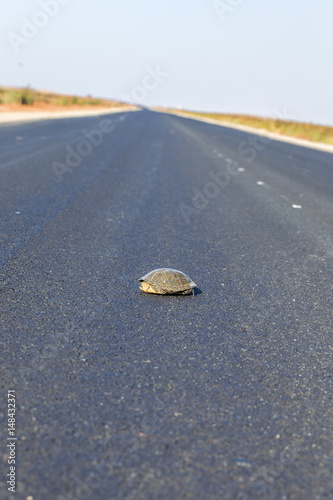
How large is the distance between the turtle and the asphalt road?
76 millimetres

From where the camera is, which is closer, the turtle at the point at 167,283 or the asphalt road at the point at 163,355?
the asphalt road at the point at 163,355

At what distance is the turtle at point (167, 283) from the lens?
390 cm

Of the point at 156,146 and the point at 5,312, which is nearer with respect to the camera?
the point at 5,312

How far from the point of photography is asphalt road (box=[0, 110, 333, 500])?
1975 mm

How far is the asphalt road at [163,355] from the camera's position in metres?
1.97

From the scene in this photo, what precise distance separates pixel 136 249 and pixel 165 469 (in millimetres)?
3338

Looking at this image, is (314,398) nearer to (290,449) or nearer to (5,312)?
(290,449)

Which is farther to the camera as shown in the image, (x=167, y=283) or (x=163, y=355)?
(x=167, y=283)

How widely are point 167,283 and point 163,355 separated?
105 centimetres

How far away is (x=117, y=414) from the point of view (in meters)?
2.30

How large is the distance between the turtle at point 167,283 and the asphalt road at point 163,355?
0.25 ft

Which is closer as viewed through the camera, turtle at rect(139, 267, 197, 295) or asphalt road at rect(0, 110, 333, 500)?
asphalt road at rect(0, 110, 333, 500)

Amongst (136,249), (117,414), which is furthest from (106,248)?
(117,414)

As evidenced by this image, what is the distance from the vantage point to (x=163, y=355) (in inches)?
115
